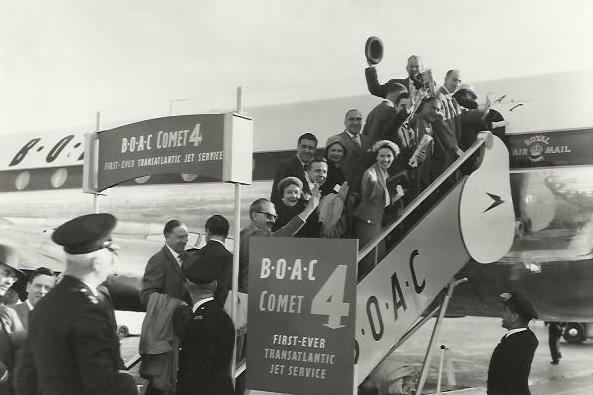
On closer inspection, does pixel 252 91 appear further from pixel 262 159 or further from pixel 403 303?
pixel 403 303

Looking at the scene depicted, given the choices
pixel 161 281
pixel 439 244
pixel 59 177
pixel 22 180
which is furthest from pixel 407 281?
pixel 22 180

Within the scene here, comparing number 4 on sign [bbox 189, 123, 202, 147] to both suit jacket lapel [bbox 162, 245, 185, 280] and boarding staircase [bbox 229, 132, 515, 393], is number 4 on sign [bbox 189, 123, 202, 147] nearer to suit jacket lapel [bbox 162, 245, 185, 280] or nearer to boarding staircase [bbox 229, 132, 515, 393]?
suit jacket lapel [bbox 162, 245, 185, 280]

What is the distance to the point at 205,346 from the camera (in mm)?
3791

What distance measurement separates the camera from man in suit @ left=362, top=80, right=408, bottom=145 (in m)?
5.09

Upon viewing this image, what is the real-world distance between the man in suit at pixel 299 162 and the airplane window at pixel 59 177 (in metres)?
3.01

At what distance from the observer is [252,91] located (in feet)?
18.6

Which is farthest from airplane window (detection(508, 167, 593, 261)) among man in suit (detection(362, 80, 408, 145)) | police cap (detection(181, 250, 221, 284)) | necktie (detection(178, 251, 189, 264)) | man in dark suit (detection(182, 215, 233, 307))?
necktie (detection(178, 251, 189, 264))

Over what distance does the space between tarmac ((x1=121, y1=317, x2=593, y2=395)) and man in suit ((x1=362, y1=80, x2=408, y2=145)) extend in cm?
131

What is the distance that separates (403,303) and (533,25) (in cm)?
182

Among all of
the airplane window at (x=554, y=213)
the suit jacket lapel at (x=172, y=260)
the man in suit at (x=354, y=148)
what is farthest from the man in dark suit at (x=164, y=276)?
the airplane window at (x=554, y=213)

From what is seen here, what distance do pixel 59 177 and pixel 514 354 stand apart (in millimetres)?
5190

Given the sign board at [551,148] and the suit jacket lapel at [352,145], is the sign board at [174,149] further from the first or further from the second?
the sign board at [551,148]

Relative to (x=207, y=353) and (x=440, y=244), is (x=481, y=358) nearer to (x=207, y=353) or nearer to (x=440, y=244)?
(x=440, y=244)

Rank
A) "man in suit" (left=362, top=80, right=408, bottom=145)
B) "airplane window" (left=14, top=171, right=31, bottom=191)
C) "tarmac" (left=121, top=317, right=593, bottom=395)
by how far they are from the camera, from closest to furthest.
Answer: "tarmac" (left=121, top=317, right=593, bottom=395), "man in suit" (left=362, top=80, right=408, bottom=145), "airplane window" (left=14, top=171, right=31, bottom=191)
